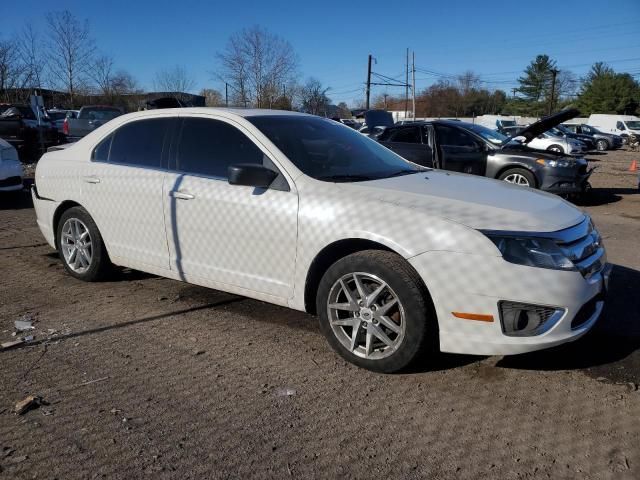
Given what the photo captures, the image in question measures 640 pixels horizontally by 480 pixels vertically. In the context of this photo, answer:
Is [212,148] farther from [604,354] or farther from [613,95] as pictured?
Answer: [613,95]

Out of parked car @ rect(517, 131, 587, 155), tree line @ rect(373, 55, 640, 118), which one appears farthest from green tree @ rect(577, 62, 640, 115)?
parked car @ rect(517, 131, 587, 155)

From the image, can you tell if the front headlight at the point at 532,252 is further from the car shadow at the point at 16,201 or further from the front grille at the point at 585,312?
the car shadow at the point at 16,201

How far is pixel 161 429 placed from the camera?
2.72m

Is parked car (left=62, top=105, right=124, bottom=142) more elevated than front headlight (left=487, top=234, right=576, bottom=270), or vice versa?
parked car (left=62, top=105, right=124, bottom=142)

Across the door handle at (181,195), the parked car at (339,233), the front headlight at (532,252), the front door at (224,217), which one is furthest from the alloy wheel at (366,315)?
the door handle at (181,195)

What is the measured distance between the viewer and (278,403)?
9.83 feet

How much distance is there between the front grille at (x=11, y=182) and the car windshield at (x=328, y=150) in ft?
22.9

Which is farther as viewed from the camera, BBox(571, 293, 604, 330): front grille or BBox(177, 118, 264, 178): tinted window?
BBox(177, 118, 264, 178): tinted window

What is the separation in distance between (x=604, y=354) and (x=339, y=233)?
193cm

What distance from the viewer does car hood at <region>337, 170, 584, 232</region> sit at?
3.09m

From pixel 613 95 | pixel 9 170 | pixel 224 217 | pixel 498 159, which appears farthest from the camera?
pixel 613 95

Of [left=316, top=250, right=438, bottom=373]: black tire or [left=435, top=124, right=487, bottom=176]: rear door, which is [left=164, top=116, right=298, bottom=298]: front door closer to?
[left=316, top=250, right=438, bottom=373]: black tire

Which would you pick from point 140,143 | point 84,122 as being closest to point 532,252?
point 140,143

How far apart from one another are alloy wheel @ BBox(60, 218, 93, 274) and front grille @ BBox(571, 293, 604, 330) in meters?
3.94
